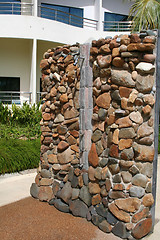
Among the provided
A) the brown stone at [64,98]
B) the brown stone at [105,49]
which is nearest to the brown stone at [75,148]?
the brown stone at [64,98]

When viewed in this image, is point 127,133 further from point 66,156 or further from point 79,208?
point 79,208

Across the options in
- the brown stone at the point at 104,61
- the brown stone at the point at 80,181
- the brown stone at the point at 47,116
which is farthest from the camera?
the brown stone at the point at 47,116

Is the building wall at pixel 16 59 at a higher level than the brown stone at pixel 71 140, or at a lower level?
higher

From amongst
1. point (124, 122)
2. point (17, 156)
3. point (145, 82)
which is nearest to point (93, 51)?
point (145, 82)

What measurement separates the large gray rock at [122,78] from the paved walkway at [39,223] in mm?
2195

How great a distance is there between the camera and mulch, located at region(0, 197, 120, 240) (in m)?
3.61

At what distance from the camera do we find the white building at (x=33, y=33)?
38.9 ft

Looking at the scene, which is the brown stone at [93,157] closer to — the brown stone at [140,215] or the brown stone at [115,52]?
the brown stone at [140,215]

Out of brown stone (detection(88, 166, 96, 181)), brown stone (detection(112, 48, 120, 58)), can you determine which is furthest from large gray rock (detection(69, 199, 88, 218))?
brown stone (detection(112, 48, 120, 58))

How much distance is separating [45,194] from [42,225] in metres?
0.88

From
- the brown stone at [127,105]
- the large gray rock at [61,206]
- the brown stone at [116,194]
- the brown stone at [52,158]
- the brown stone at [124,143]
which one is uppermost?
the brown stone at [127,105]

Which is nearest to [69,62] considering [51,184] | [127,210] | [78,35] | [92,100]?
[92,100]

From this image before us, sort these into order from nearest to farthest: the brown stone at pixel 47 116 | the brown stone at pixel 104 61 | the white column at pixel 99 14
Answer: the brown stone at pixel 104 61 < the brown stone at pixel 47 116 < the white column at pixel 99 14

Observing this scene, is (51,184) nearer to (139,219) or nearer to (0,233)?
(0,233)
